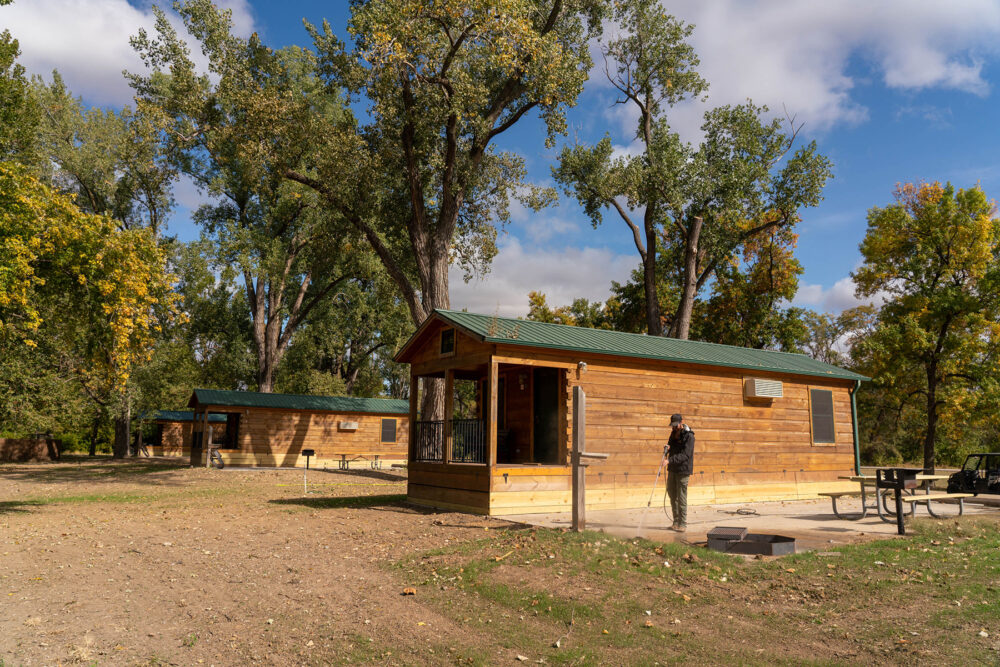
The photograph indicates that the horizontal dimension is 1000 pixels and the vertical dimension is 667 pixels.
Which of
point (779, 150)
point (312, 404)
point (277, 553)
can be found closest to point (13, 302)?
point (277, 553)

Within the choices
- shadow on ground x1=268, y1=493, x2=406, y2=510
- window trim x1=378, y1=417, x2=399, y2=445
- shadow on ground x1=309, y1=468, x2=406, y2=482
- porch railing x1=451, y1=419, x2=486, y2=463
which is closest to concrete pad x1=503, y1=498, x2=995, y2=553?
porch railing x1=451, y1=419, x2=486, y2=463

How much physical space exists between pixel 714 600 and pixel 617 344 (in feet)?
26.5

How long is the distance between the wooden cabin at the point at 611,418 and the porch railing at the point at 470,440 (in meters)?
0.03

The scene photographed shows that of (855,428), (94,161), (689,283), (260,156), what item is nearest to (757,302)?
(689,283)

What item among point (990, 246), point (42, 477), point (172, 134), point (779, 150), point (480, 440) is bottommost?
point (42, 477)

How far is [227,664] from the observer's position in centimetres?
484

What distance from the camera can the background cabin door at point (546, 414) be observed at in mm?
14180

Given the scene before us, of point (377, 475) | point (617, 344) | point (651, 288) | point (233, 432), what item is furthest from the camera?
point (233, 432)

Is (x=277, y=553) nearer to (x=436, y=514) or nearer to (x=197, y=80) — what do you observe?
(x=436, y=514)

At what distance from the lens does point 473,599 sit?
659 cm

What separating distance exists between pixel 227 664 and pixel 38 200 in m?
11.1

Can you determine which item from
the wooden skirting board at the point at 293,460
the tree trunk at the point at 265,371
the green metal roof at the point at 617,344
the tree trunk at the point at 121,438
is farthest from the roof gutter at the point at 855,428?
the tree trunk at the point at 121,438

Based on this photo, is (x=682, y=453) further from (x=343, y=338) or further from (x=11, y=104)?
(x=343, y=338)

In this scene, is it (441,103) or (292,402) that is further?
(292,402)
